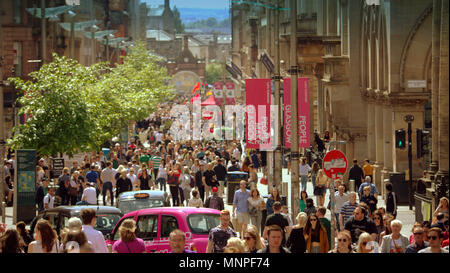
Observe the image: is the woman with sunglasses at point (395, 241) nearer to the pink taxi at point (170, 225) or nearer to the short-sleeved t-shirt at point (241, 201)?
the pink taxi at point (170, 225)

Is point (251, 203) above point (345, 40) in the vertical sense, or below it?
below

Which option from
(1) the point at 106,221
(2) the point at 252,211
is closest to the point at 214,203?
(2) the point at 252,211

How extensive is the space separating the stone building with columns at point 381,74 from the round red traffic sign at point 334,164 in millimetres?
3353

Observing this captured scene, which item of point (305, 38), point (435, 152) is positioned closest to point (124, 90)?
point (305, 38)

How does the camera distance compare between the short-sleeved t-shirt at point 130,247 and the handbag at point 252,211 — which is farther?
the handbag at point 252,211

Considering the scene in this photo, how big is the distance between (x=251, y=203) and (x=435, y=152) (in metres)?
5.02

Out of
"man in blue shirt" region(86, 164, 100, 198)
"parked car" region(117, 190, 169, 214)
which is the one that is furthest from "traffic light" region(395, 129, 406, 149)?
"man in blue shirt" region(86, 164, 100, 198)

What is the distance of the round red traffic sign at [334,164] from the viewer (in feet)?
63.1

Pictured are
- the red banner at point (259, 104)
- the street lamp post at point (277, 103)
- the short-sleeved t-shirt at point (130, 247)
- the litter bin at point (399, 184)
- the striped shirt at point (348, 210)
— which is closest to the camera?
the short-sleeved t-shirt at point (130, 247)

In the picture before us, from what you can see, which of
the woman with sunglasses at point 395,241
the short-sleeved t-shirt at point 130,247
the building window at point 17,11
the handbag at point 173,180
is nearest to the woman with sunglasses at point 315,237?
the woman with sunglasses at point 395,241

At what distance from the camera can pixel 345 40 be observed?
39062 mm

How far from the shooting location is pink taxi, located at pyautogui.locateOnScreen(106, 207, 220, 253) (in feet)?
51.8

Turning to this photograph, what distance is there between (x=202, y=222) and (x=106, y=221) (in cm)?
290
